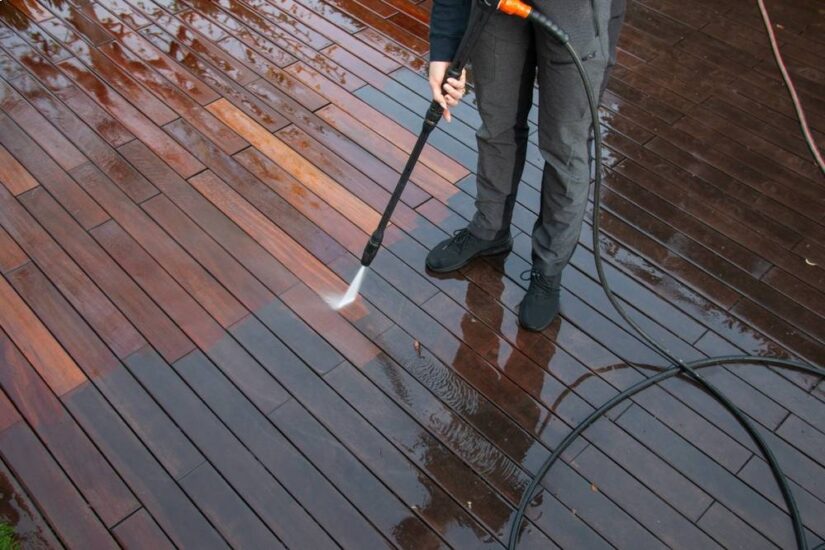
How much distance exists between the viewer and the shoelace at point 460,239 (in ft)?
7.42

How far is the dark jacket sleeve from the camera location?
172 centimetres

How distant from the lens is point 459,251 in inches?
89.0

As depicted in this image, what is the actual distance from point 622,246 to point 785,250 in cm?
Result: 58

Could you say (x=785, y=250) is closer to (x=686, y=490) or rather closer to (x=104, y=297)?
(x=686, y=490)

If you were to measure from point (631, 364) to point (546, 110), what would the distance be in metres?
0.83

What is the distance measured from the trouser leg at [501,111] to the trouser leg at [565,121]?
0.24ft

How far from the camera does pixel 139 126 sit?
2664mm

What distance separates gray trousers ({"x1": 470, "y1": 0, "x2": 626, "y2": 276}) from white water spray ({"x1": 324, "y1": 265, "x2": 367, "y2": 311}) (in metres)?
0.41

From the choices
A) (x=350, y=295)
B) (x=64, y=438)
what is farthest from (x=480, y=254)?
(x=64, y=438)

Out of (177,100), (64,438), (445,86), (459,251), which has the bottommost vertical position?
(64,438)

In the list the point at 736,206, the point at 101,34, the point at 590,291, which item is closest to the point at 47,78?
the point at 101,34

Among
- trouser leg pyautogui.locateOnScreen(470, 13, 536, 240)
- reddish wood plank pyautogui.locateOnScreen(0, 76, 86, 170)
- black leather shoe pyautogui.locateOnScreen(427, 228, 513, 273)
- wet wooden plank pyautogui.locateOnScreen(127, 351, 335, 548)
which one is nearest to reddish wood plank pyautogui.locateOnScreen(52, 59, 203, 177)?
reddish wood plank pyautogui.locateOnScreen(0, 76, 86, 170)

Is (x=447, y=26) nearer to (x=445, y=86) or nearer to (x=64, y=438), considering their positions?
(x=445, y=86)

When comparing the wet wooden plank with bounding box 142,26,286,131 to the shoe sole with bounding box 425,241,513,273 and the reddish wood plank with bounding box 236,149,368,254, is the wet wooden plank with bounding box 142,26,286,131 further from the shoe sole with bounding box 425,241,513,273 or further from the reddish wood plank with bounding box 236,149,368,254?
the shoe sole with bounding box 425,241,513,273
